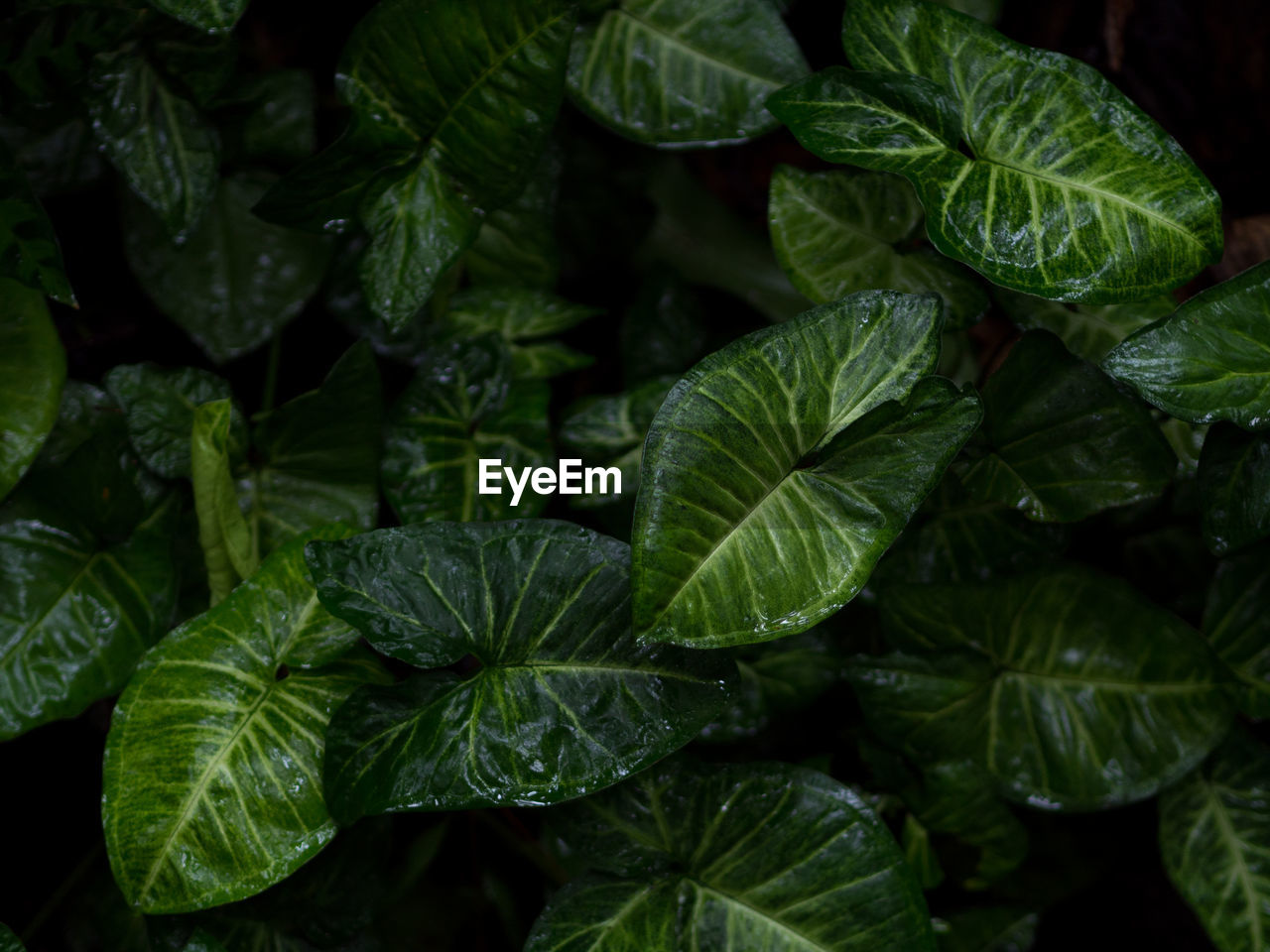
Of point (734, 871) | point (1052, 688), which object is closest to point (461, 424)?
point (734, 871)

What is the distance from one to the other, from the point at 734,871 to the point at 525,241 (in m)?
1.00

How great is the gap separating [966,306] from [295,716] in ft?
3.36

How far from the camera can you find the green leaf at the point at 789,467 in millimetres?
933

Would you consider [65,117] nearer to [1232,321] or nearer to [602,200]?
[602,200]

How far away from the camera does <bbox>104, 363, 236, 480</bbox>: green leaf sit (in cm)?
130

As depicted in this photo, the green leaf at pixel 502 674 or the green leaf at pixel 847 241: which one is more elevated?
the green leaf at pixel 847 241

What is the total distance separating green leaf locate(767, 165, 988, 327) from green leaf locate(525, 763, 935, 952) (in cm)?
66

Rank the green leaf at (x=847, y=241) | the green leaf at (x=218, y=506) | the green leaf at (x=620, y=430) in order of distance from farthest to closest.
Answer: the green leaf at (x=620, y=430)
the green leaf at (x=847, y=241)
the green leaf at (x=218, y=506)

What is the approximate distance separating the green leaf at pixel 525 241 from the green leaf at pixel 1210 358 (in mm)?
874

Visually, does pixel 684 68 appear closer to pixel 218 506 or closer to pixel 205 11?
pixel 205 11

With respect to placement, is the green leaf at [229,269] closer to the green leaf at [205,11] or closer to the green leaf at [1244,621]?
the green leaf at [205,11]

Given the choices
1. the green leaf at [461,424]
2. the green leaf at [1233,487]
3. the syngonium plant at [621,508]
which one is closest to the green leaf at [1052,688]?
the syngonium plant at [621,508]

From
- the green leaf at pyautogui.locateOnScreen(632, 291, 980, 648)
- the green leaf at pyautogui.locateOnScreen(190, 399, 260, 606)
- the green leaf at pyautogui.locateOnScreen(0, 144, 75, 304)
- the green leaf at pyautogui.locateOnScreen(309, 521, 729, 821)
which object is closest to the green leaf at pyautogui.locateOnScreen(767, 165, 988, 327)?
the green leaf at pyautogui.locateOnScreen(632, 291, 980, 648)
